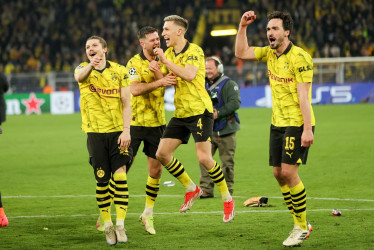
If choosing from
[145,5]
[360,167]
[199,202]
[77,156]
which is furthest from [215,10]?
[199,202]

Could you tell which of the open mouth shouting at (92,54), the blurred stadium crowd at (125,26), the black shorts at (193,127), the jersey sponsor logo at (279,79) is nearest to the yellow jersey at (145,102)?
the black shorts at (193,127)

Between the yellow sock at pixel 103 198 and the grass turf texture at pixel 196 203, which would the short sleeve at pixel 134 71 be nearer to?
the yellow sock at pixel 103 198

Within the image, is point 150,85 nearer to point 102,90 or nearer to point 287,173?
point 102,90

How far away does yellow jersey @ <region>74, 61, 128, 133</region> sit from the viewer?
7.41 meters

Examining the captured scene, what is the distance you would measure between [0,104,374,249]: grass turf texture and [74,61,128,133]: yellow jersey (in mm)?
1228

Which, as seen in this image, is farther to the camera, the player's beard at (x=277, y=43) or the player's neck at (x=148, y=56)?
the player's neck at (x=148, y=56)

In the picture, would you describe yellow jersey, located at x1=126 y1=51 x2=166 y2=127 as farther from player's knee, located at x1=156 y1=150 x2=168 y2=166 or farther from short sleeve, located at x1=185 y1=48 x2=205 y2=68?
short sleeve, located at x1=185 y1=48 x2=205 y2=68

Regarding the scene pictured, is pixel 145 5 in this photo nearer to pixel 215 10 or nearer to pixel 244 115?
pixel 215 10

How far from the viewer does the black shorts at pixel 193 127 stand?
8.06m

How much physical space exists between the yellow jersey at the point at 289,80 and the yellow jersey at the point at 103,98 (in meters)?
1.61

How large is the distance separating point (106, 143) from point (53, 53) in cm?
3411

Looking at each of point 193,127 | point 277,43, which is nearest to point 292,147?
point 277,43

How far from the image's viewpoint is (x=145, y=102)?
8359 mm

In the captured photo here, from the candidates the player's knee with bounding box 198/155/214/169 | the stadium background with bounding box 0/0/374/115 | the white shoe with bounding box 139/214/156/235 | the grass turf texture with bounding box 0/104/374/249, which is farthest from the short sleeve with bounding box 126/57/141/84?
the stadium background with bounding box 0/0/374/115
